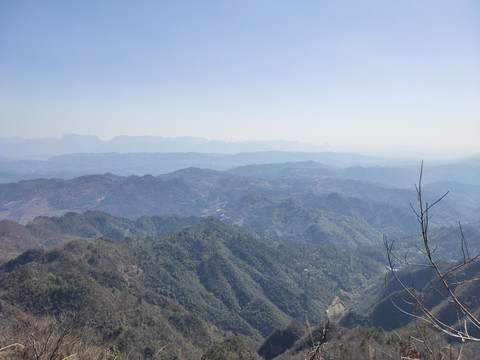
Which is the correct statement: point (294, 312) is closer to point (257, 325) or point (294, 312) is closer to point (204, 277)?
point (257, 325)

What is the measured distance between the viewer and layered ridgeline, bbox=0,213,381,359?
3612 centimetres

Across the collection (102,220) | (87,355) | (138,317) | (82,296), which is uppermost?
(87,355)

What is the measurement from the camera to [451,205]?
198250mm

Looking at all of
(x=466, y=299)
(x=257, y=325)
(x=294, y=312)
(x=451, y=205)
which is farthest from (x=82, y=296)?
(x=451, y=205)

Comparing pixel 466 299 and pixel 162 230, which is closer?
pixel 466 299

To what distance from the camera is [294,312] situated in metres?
68.6

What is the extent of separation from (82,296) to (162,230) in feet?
346

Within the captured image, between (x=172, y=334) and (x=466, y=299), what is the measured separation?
45613mm

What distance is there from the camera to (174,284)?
61.2m

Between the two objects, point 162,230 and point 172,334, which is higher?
point 172,334

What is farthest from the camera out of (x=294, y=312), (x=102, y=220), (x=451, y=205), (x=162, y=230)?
(x=451, y=205)

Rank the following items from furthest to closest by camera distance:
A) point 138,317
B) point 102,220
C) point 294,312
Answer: point 102,220 < point 294,312 < point 138,317

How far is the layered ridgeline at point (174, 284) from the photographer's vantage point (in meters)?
36.1

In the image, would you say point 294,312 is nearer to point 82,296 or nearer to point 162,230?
point 82,296
